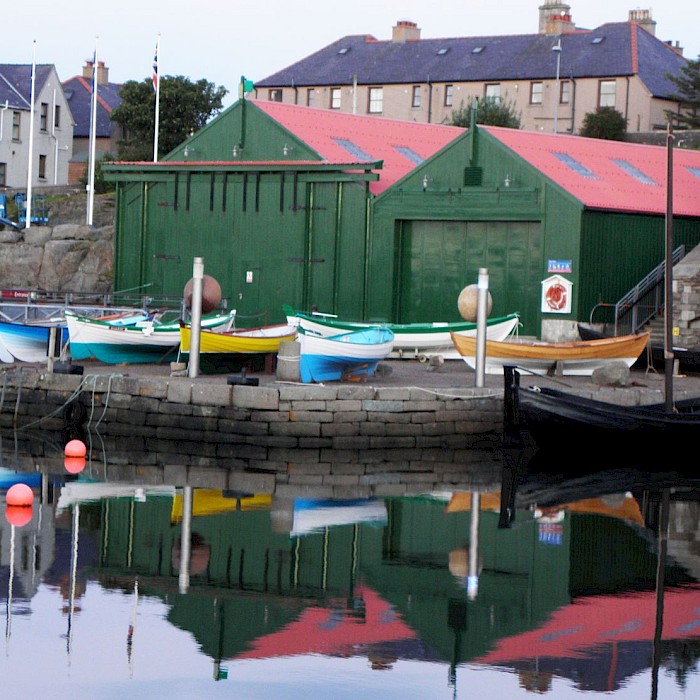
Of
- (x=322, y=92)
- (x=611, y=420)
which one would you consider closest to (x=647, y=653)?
(x=611, y=420)

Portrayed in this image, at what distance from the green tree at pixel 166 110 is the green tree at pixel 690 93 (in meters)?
19.5

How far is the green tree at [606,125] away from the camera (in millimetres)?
58875

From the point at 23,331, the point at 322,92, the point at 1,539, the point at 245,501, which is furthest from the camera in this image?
the point at 322,92

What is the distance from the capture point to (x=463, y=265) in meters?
33.0

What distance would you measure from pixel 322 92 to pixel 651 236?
41418mm

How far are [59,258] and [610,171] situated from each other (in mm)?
21503

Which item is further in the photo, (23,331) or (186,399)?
(23,331)

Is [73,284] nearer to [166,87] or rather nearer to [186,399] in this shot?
[166,87]

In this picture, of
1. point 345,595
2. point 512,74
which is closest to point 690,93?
point 512,74

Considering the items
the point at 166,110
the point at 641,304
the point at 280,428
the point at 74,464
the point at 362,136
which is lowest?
the point at 74,464

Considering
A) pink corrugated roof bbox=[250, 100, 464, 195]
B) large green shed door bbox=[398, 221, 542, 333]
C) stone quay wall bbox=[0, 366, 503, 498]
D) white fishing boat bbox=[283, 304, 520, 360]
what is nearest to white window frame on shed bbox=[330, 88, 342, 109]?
pink corrugated roof bbox=[250, 100, 464, 195]

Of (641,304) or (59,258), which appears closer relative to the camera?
(641,304)

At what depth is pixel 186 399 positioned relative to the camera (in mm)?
22938

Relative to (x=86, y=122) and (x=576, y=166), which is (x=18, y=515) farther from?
(x=86, y=122)
